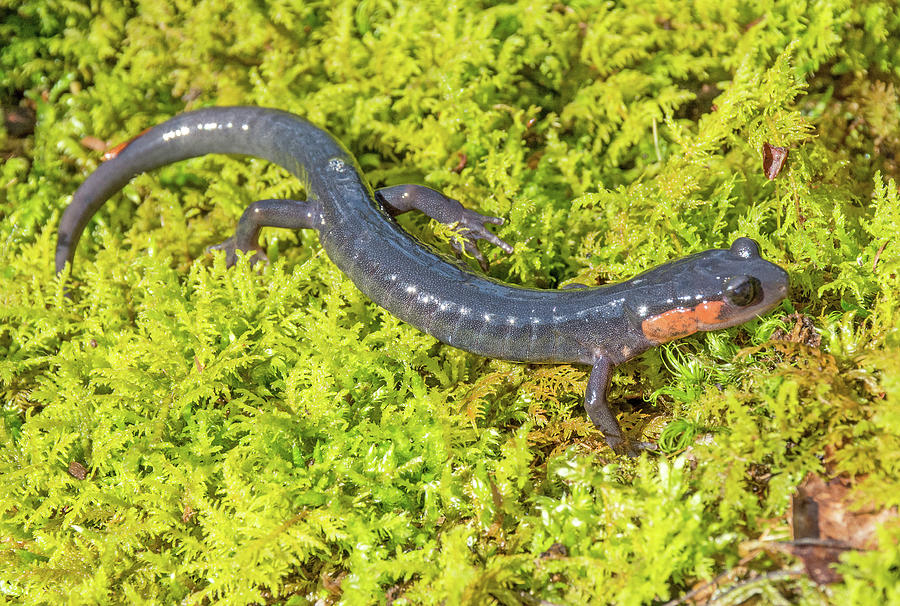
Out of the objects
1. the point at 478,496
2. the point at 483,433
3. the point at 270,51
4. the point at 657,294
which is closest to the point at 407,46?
the point at 270,51

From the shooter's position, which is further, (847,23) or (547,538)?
(847,23)

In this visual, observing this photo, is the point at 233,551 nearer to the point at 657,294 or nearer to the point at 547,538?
the point at 547,538

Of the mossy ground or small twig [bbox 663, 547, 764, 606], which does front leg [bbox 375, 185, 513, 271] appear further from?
small twig [bbox 663, 547, 764, 606]

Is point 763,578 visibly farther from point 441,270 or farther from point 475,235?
point 475,235

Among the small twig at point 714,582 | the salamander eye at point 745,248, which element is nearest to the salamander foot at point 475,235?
the salamander eye at point 745,248

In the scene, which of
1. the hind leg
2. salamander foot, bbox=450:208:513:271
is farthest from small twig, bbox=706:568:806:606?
the hind leg
